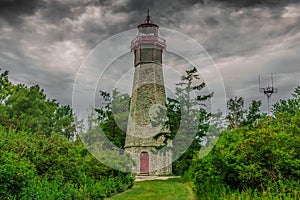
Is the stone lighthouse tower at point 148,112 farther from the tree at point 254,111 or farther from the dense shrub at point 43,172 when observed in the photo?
the dense shrub at point 43,172

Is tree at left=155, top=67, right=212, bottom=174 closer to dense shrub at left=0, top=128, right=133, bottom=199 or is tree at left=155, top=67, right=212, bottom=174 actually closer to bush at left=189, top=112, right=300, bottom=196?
dense shrub at left=0, top=128, right=133, bottom=199

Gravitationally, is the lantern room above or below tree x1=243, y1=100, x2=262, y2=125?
above

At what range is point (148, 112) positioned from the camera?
25.6 m

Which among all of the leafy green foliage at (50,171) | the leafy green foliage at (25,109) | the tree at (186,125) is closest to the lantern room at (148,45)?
the tree at (186,125)

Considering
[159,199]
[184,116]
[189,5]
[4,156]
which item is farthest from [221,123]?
[4,156]

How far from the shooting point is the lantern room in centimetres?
2711

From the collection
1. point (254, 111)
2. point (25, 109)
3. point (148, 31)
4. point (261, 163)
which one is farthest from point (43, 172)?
point (254, 111)

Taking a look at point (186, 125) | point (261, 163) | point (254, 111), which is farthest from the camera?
point (254, 111)

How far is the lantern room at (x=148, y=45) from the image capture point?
88.9 ft

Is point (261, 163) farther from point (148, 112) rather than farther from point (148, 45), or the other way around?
point (148, 45)

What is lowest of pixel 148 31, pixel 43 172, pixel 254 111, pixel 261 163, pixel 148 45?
pixel 43 172

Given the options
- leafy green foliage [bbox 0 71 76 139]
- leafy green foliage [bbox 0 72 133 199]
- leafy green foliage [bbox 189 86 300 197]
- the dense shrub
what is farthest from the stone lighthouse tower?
leafy green foliage [bbox 189 86 300 197]

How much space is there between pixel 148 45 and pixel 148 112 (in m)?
5.73

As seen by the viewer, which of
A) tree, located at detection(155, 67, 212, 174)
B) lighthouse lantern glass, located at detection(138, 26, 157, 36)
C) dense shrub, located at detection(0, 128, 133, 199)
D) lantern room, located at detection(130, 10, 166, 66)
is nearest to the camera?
dense shrub, located at detection(0, 128, 133, 199)
